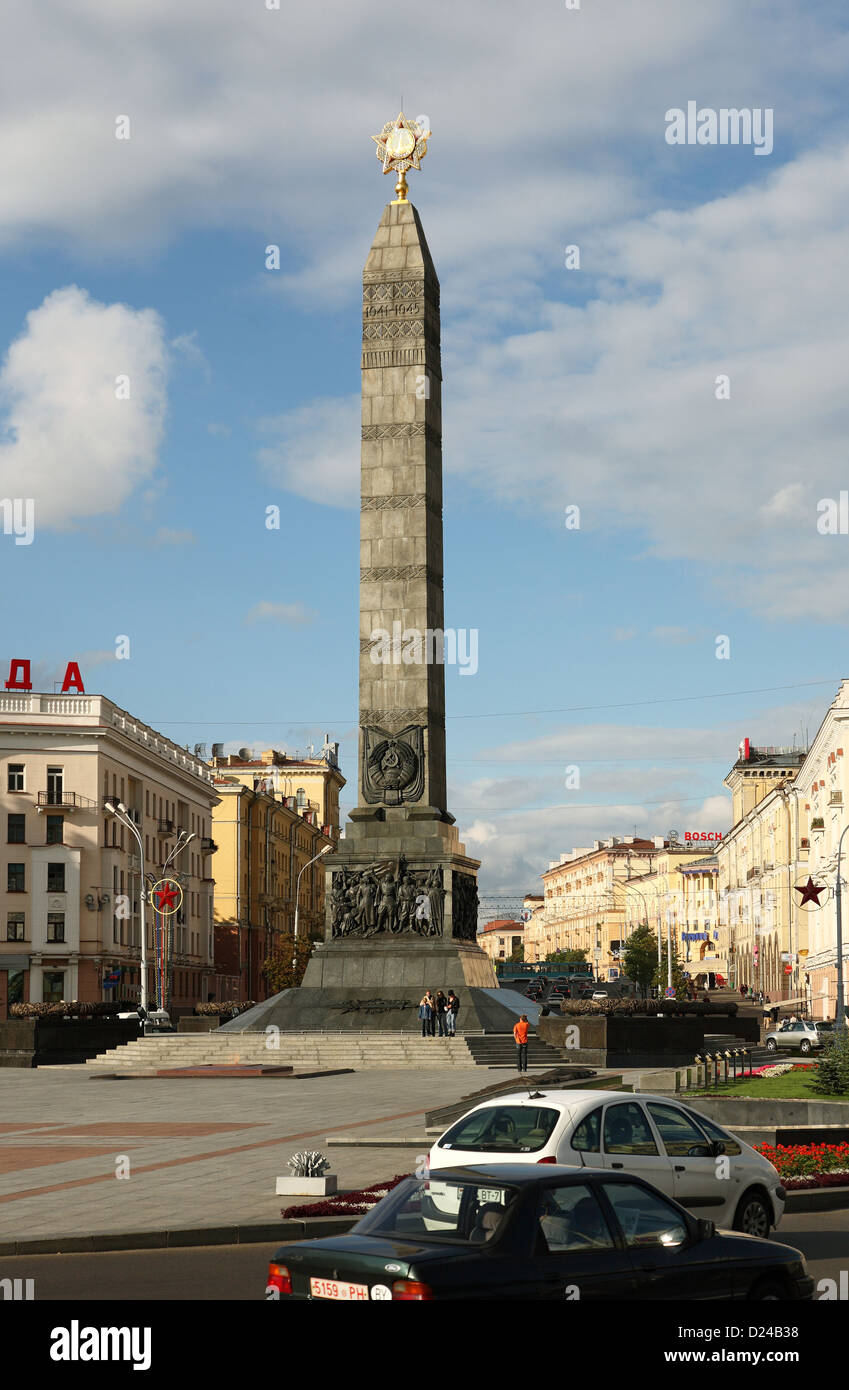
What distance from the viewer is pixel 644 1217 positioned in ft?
28.7

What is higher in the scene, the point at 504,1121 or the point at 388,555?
the point at 388,555

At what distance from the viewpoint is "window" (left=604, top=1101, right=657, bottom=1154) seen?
41.4 feet

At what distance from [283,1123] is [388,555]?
81.0ft

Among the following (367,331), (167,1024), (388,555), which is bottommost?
(167,1024)

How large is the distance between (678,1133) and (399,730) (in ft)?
112

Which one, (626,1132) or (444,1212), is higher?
(444,1212)

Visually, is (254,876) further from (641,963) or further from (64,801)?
(641,963)

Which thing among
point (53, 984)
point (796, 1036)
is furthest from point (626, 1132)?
point (53, 984)

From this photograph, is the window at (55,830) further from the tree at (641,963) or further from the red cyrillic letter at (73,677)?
the tree at (641,963)

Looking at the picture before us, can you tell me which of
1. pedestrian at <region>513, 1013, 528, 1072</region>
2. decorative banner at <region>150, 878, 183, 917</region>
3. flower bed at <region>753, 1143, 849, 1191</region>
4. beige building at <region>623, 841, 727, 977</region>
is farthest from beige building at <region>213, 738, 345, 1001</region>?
flower bed at <region>753, 1143, 849, 1191</region>

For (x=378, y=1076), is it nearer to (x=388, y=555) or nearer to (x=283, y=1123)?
(x=283, y=1123)

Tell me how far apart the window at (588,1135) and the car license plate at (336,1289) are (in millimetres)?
4795
